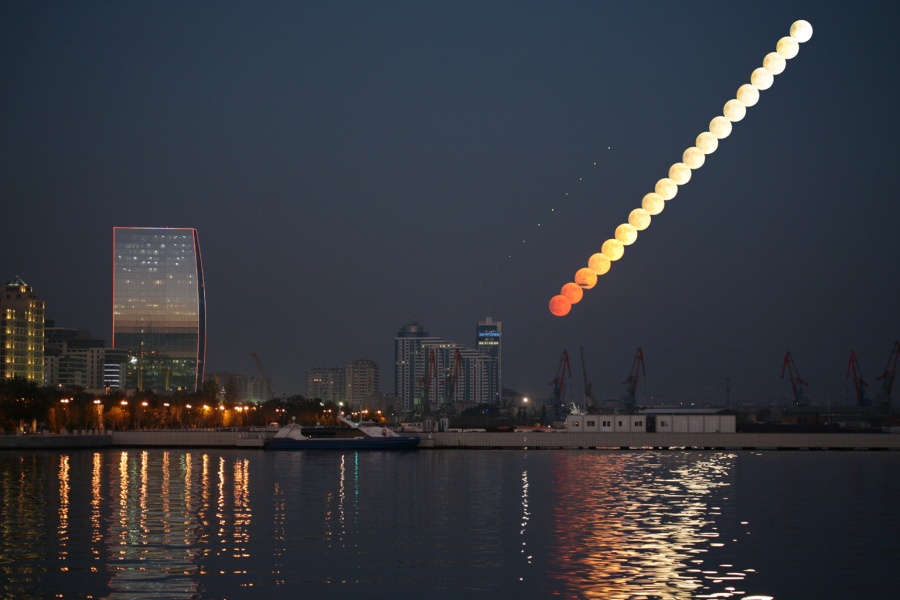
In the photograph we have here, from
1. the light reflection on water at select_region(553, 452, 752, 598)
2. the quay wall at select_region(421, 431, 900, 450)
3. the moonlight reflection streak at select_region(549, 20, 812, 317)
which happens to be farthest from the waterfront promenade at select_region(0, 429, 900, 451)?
the moonlight reflection streak at select_region(549, 20, 812, 317)

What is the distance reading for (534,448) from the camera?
91.1 m

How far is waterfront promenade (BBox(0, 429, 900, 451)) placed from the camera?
8906cm

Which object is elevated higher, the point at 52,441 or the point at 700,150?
the point at 700,150

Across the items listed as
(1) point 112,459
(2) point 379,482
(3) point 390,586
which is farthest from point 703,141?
(1) point 112,459

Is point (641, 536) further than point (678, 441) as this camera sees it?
No

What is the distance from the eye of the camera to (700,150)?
30047 millimetres

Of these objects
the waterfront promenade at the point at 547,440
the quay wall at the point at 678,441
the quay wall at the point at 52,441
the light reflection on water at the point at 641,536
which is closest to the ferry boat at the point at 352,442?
the waterfront promenade at the point at 547,440

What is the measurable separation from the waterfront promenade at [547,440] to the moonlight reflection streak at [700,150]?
2299 inches

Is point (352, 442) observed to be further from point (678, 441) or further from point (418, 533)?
point (418, 533)

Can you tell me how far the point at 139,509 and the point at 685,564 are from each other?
60.1ft

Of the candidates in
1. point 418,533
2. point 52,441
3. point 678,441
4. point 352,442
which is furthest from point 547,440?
point 418,533

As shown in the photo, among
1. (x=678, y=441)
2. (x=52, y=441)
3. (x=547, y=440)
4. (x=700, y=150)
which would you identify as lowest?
(x=678, y=441)

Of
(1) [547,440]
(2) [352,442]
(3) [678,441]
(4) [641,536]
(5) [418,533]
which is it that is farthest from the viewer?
(1) [547,440]

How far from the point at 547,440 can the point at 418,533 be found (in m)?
62.9
